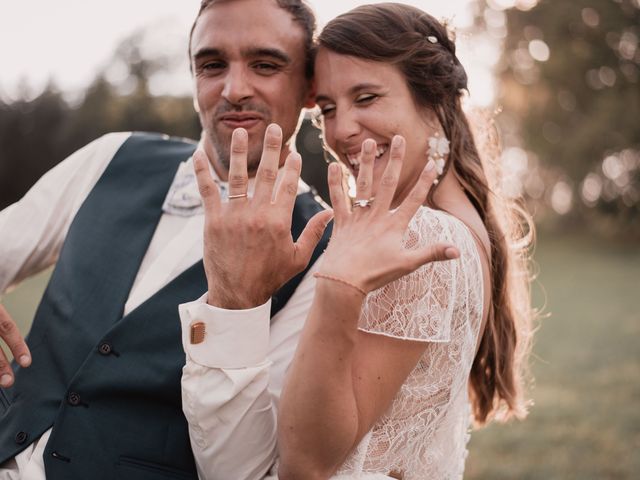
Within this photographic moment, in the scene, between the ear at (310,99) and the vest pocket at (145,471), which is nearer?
the vest pocket at (145,471)

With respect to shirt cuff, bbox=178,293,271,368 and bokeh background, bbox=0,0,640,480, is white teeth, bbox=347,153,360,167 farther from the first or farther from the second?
bokeh background, bbox=0,0,640,480

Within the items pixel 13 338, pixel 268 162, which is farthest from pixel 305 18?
pixel 13 338

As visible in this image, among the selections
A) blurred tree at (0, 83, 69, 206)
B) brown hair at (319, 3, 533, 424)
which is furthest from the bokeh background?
brown hair at (319, 3, 533, 424)

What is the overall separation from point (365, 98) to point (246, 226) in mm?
781

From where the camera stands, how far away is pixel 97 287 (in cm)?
241

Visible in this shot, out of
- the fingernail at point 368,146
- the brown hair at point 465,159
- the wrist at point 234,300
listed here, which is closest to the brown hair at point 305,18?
the brown hair at point 465,159

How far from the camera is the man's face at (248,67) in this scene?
2592mm

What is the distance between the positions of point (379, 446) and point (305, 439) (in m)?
0.34

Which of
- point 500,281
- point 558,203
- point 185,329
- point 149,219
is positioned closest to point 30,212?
point 149,219

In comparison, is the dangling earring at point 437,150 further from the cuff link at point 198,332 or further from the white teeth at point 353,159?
the cuff link at point 198,332

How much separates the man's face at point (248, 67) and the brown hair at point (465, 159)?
1.05 feet

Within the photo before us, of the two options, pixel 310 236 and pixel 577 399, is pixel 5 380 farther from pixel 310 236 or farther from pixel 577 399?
pixel 577 399

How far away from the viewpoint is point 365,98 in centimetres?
231

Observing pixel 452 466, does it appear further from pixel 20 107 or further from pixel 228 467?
pixel 20 107
